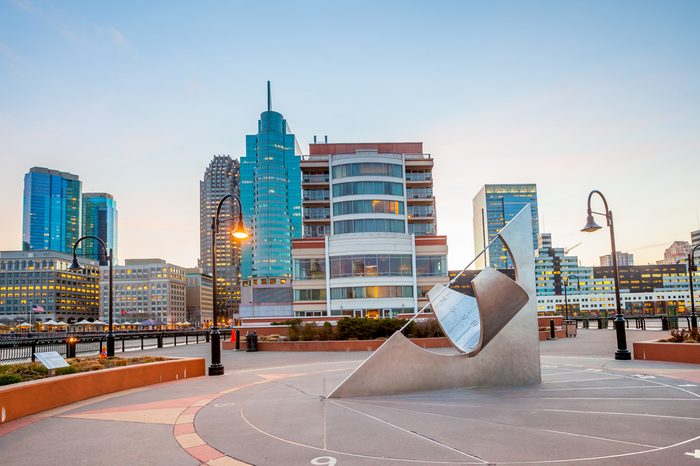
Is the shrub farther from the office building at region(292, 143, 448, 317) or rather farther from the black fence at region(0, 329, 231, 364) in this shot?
the office building at region(292, 143, 448, 317)

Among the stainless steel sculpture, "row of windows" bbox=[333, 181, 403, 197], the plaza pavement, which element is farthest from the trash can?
"row of windows" bbox=[333, 181, 403, 197]

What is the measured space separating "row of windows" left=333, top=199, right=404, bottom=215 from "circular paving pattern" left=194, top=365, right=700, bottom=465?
168ft

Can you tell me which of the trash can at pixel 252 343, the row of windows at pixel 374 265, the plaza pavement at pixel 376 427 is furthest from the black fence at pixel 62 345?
the row of windows at pixel 374 265

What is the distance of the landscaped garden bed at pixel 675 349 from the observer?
16.1 m

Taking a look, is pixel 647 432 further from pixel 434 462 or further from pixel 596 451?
pixel 434 462

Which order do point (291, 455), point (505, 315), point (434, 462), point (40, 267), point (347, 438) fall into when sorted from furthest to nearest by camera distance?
1. point (40, 267)
2. point (505, 315)
3. point (347, 438)
4. point (291, 455)
5. point (434, 462)

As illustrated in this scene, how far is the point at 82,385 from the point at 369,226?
51.8m

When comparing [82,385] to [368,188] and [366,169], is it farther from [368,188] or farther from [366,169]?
[366,169]

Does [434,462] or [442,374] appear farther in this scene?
[442,374]

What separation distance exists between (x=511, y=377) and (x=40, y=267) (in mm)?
210698

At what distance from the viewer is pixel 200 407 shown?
10.3 m

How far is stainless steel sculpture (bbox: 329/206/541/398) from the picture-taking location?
1062 centimetres

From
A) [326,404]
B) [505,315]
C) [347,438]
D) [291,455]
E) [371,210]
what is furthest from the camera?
[371,210]

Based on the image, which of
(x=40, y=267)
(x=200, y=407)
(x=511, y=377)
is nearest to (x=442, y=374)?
(x=511, y=377)
